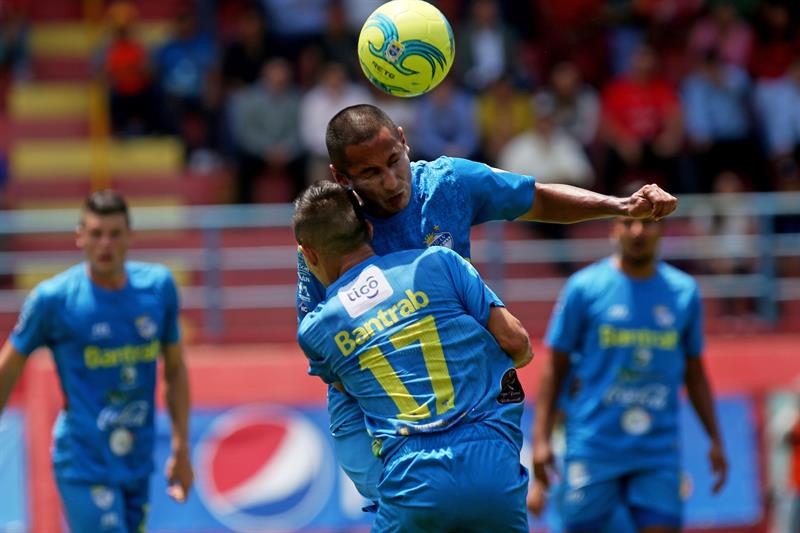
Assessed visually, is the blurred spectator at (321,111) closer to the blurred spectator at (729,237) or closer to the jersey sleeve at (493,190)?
the blurred spectator at (729,237)

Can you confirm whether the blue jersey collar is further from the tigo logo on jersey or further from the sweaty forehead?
the sweaty forehead

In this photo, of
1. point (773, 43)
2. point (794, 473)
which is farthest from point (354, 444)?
point (773, 43)

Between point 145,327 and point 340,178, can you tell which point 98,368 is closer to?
point 145,327

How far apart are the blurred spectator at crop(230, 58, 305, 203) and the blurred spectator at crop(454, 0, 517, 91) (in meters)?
1.93

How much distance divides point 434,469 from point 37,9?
13633mm

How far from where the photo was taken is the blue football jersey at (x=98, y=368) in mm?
7613

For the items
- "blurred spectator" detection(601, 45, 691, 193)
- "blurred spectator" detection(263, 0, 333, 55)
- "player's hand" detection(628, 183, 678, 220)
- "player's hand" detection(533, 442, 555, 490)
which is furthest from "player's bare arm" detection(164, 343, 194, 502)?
"blurred spectator" detection(263, 0, 333, 55)

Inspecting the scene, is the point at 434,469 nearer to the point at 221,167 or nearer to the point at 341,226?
the point at 341,226

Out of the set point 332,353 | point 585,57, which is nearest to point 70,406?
point 332,353

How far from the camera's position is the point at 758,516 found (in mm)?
11320

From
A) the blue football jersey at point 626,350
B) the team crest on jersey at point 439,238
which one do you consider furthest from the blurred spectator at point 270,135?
→ the team crest on jersey at point 439,238

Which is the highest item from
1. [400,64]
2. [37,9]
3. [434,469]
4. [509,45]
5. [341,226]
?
[37,9]

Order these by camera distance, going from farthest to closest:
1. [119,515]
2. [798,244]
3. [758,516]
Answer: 1. [798,244]
2. [758,516]
3. [119,515]

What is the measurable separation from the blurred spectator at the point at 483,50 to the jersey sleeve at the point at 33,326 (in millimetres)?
7913
